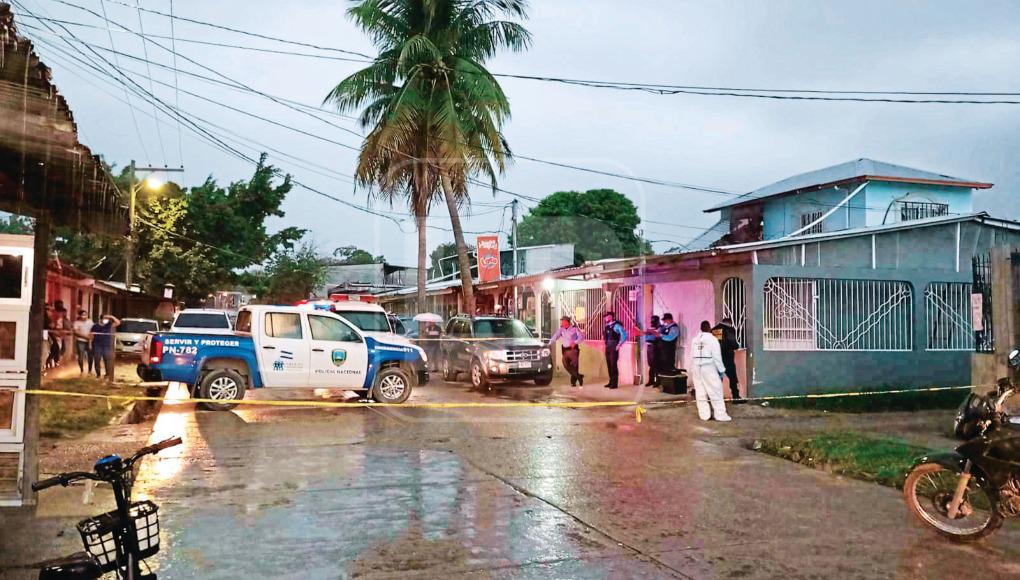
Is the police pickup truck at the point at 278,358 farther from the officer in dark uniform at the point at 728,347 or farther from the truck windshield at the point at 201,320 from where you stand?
the officer in dark uniform at the point at 728,347

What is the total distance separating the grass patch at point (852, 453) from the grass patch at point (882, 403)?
12.1ft

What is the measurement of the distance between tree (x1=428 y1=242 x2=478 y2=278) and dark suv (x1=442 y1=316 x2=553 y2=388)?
93.8ft

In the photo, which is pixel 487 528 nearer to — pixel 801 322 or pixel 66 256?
pixel 801 322

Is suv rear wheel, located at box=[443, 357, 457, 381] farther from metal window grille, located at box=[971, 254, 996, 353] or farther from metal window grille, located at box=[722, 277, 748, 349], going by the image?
metal window grille, located at box=[971, 254, 996, 353]

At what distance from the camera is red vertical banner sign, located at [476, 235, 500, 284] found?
2750 centimetres

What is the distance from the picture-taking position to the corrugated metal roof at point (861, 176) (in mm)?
29719

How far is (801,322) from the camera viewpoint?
675 inches

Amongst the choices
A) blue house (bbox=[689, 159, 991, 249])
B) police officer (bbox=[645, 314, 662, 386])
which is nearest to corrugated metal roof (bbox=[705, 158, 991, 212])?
blue house (bbox=[689, 159, 991, 249])

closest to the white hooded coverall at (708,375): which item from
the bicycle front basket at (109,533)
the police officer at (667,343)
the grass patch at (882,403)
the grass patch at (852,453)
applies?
the grass patch at (852,453)

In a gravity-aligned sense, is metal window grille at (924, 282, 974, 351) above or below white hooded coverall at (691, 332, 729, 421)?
above

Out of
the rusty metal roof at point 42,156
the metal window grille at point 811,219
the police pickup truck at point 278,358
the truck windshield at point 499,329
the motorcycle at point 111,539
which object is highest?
the metal window grille at point 811,219

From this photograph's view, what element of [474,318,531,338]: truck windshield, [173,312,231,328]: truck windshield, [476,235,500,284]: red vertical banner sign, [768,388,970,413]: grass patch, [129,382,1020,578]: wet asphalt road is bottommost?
[129,382,1020,578]: wet asphalt road

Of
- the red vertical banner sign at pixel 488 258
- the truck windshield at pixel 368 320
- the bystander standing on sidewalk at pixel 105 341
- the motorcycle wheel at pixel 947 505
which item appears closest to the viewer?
the motorcycle wheel at pixel 947 505

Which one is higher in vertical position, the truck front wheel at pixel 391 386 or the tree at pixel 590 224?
the tree at pixel 590 224
